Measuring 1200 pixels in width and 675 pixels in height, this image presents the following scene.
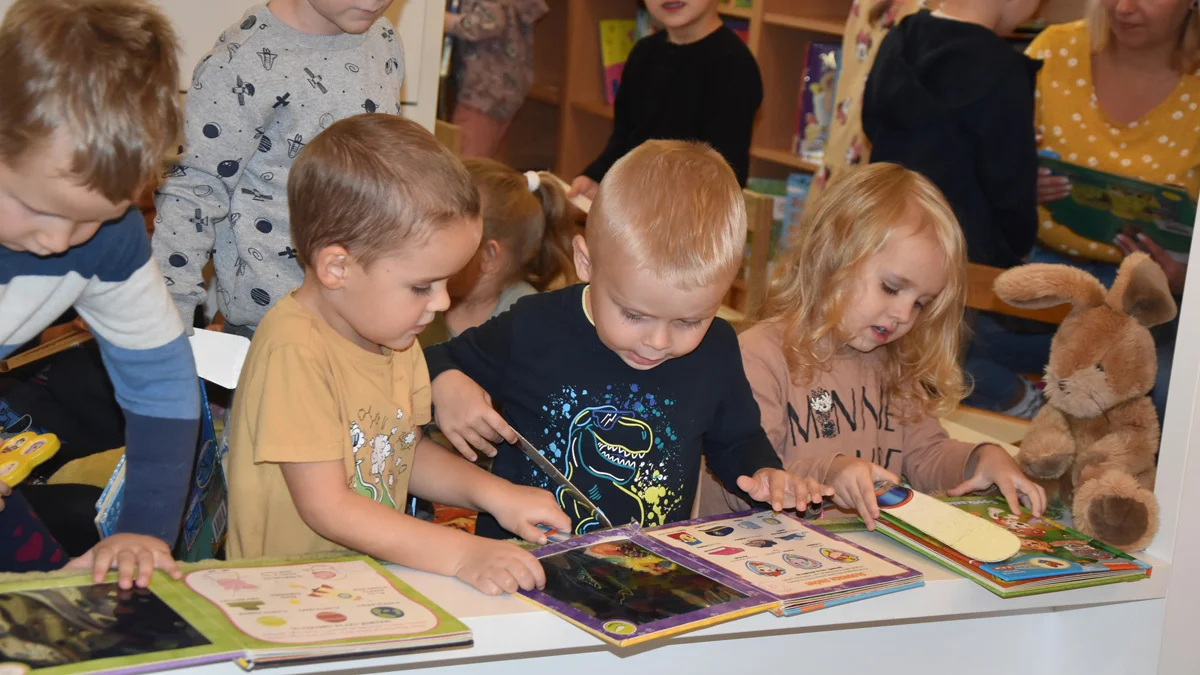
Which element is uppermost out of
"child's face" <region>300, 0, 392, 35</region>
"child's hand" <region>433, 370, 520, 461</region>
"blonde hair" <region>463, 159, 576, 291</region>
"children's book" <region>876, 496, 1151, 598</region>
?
"child's face" <region>300, 0, 392, 35</region>

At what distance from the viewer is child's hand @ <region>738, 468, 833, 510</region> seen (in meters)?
1.37

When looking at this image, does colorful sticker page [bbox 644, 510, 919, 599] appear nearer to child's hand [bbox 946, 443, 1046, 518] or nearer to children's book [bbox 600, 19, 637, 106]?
child's hand [bbox 946, 443, 1046, 518]

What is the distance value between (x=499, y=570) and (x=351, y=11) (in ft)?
2.70

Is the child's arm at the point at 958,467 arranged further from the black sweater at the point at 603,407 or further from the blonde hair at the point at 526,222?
the blonde hair at the point at 526,222

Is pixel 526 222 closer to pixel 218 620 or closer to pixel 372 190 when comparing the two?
pixel 372 190

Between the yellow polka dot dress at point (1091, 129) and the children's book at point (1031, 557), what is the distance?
2.61ft

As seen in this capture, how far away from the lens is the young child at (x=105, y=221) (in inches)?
38.1

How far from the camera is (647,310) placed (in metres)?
1.32

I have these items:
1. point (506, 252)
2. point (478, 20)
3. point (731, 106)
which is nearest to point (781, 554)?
point (506, 252)

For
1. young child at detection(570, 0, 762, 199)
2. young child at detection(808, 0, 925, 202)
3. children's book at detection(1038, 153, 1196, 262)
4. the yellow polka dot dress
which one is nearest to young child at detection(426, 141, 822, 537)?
children's book at detection(1038, 153, 1196, 262)

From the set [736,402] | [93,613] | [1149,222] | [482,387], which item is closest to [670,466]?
[736,402]

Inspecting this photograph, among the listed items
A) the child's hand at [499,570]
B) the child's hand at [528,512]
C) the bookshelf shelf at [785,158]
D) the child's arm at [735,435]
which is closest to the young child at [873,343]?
the child's arm at [735,435]

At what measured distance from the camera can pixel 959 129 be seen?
2404 millimetres

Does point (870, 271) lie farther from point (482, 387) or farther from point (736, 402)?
point (482, 387)
